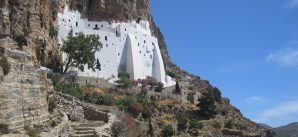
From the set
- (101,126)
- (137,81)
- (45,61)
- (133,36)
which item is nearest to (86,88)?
(45,61)

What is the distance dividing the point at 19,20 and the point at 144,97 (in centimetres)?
2368

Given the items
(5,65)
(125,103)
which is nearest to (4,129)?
(5,65)

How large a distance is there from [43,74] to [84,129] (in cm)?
328

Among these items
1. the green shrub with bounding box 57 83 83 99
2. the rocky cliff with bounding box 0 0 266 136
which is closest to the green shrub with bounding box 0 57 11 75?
the rocky cliff with bounding box 0 0 266 136

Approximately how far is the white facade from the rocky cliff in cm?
129

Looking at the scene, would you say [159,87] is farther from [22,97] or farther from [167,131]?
[22,97]

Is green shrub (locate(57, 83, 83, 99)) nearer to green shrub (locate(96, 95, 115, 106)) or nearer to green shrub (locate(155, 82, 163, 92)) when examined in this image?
green shrub (locate(96, 95, 115, 106))

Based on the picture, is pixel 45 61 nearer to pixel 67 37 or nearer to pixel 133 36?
pixel 67 37

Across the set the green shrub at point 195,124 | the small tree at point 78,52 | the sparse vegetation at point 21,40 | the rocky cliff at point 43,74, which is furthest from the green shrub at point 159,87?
the sparse vegetation at point 21,40

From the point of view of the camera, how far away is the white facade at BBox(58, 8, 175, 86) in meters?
51.2

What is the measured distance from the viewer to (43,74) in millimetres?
19625

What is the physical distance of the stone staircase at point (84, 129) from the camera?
20.2m

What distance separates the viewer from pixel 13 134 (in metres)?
14.8

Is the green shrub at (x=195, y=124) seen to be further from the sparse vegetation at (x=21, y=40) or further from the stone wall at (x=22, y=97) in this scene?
the stone wall at (x=22, y=97)
